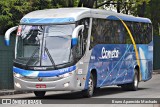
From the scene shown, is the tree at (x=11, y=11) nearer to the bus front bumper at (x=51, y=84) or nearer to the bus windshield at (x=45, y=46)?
the bus windshield at (x=45, y=46)

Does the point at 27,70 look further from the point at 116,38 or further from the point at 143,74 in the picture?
the point at 143,74

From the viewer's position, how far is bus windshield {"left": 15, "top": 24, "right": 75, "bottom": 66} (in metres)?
16.4

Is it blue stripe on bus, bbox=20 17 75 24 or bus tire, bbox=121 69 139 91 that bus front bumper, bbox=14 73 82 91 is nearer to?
blue stripe on bus, bbox=20 17 75 24

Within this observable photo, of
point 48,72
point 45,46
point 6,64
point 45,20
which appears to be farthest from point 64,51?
point 6,64

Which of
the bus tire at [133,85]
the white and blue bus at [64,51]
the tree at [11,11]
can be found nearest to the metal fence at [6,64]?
the tree at [11,11]

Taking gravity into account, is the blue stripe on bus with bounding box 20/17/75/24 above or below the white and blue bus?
above

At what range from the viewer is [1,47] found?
69.9ft

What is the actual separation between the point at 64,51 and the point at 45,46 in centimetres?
69

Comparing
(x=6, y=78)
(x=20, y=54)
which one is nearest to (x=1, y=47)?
(x=6, y=78)

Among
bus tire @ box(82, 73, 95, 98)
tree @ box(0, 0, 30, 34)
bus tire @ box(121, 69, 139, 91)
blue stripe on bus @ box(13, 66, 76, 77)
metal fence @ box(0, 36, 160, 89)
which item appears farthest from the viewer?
tree @ box(0, 0, 30, 34)

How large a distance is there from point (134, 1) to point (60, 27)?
17958mm

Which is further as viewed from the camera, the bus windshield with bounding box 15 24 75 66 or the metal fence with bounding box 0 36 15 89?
the metal fence with bounding box 0 36 15 89

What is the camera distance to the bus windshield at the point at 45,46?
1639 cm

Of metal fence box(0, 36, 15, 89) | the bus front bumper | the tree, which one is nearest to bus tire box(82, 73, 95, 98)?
the bus front bumper
